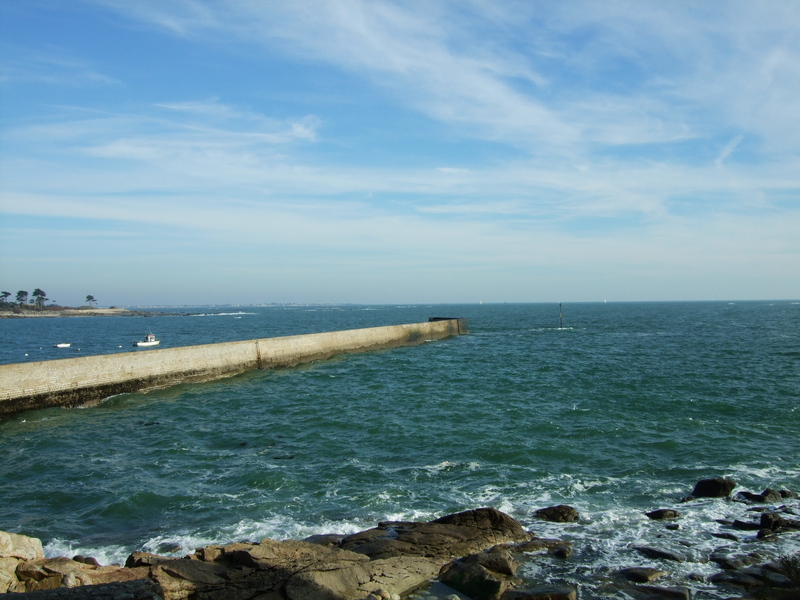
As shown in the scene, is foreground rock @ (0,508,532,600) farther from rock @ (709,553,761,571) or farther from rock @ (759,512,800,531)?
rock @ (759,512,800,531)

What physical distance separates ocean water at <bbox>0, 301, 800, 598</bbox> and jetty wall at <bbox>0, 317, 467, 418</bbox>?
680mm

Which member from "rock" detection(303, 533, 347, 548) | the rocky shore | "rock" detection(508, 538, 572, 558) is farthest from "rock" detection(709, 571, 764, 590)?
"rock" detection(303, 533, 347, 548)

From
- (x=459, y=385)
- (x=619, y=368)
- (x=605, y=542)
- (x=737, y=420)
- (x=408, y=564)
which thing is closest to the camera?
(x=408, y=564)

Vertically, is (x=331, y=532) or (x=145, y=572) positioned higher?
(x=145, y=572)

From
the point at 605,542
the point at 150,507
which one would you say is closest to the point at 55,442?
the point at 150,507

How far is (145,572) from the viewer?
24.1 feet

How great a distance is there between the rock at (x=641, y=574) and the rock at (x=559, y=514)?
83.0 inches

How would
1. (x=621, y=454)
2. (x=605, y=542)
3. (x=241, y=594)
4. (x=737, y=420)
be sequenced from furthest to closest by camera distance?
(x=737, y=420)
(x=621, y=454)
(x=605, y=542)
(x=241, y=594)

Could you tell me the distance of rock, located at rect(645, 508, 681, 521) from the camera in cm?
1059

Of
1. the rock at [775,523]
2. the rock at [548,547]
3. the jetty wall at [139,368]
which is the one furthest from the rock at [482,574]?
the jetty wall at [139,368]

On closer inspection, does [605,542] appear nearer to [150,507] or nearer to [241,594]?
[241,594]

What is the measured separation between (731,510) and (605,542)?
3.30 m

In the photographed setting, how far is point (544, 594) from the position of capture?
24.1 ft

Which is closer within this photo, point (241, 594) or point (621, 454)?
point (241, 594)
